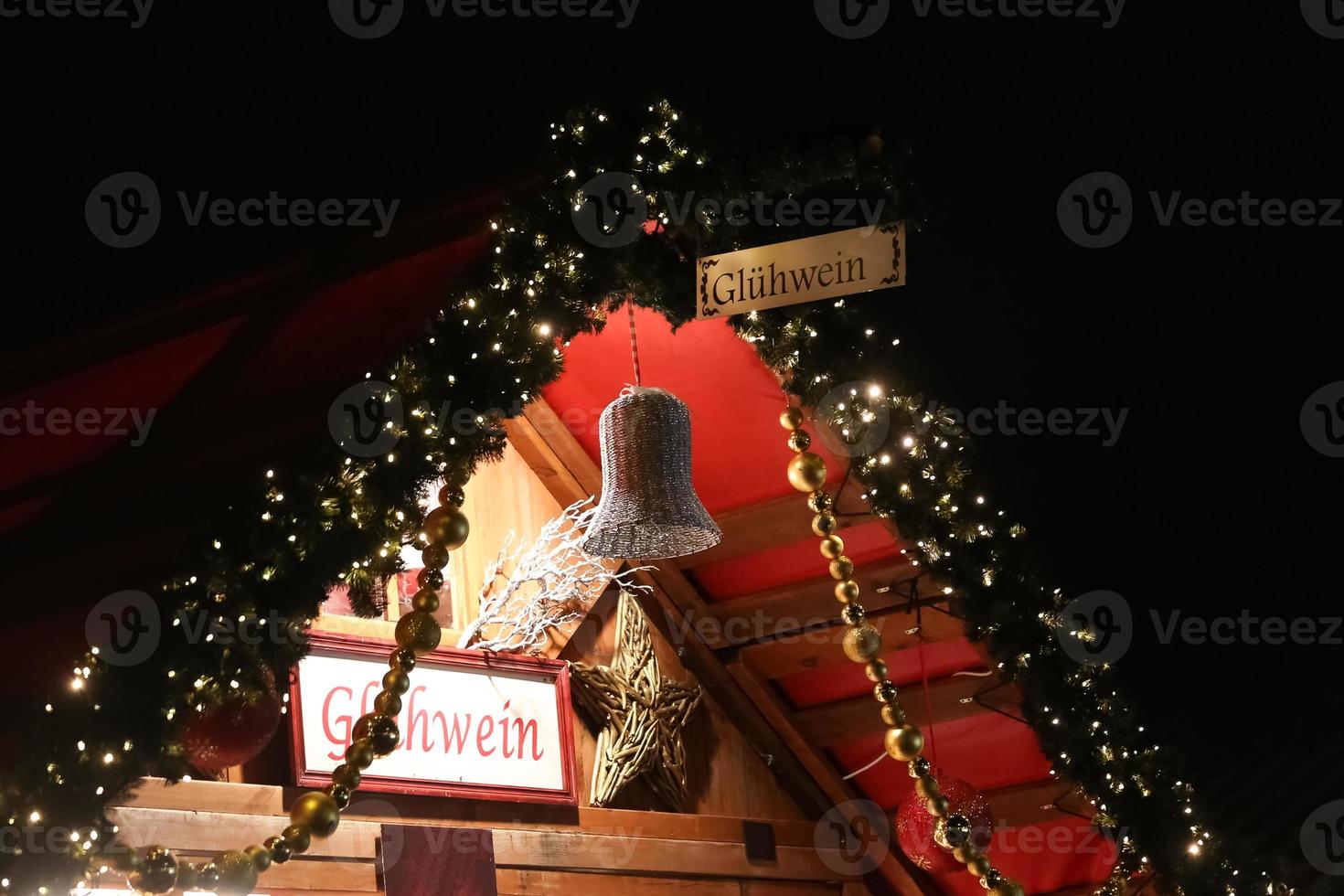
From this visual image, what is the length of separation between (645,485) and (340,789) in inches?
43.1

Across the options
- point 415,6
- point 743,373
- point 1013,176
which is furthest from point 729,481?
point 415,6

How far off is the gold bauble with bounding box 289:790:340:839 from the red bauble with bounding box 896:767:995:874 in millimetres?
2172

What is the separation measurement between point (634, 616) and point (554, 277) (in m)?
2.09

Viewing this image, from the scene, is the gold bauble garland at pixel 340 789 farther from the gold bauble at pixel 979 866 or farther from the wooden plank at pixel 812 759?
the wooden plank at pixel 812 759

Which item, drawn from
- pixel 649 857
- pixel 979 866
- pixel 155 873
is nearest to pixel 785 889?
pixel 649 857

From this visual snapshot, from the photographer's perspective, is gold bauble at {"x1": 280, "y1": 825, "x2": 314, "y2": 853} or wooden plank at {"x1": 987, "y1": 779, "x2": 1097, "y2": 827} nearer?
gold bauble at {"x1": 280, "y1": 825, "x2": 314, "y2": 853}

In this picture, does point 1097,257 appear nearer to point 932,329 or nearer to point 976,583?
point 932,329

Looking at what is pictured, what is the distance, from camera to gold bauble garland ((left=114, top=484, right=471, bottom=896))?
271 centimetres

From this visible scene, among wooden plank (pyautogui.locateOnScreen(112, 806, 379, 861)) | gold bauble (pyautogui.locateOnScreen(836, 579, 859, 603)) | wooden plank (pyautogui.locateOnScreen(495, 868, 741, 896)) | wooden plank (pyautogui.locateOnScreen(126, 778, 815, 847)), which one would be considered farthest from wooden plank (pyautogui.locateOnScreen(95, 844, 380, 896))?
gold bauble (pyautogui.locateOnScreen(836, 579, 859, 603))

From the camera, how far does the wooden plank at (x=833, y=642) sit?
4934 millimetres

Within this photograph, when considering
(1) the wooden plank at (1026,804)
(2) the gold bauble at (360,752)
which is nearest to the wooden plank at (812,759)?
(1) the wooden plank at (1026,804)

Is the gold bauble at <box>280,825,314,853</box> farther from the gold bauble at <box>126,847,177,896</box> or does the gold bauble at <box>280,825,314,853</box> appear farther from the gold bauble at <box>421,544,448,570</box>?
the gold bauble at <box>421,544,448,570</box>

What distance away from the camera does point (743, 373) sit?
181 inches

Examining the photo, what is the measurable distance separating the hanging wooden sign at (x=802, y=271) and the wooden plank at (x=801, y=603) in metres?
1.64
